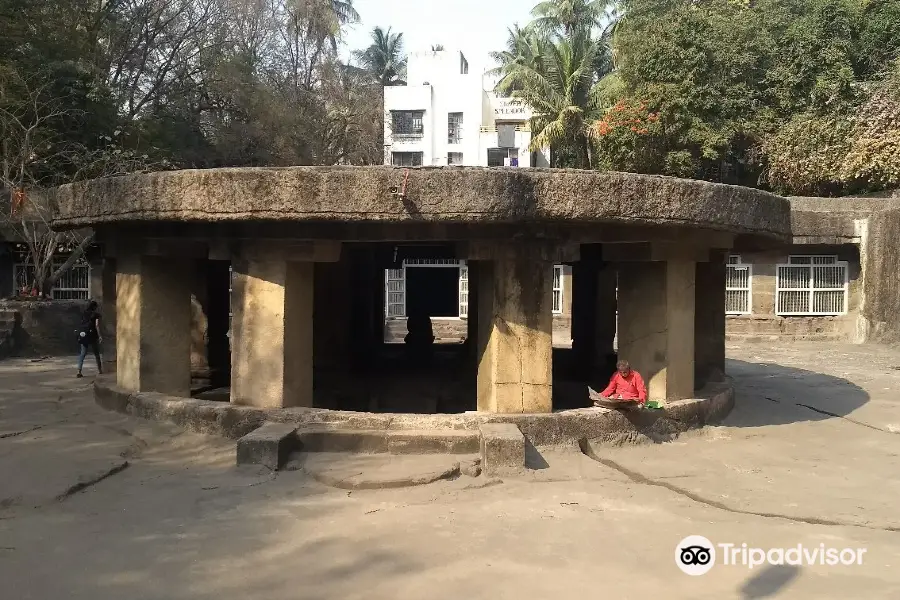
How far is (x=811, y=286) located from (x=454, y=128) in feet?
68.6

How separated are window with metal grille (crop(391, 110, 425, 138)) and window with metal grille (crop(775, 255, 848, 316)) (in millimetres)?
20631

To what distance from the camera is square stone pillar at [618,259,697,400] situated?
6375 millimetres

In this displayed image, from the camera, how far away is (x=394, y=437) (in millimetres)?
5316

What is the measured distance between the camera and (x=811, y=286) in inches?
713

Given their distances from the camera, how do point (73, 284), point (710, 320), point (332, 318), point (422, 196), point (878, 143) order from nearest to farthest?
point (422, 196) < point (710, 320) < point (332, 318) < point (73, 284) < point (878, 143)

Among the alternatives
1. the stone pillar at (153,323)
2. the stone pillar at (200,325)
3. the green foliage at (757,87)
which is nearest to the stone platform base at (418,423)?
the stone pillar at (153,323)

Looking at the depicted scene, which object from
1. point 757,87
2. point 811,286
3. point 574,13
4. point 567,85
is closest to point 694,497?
point 811,286

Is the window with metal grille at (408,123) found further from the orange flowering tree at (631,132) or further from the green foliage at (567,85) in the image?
the orange flowering tree at (631,132)

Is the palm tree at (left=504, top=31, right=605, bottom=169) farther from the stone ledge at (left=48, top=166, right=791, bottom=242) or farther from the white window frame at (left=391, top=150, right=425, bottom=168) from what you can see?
the stone ledge at (left=48, top=166, right=791, bottom=242)

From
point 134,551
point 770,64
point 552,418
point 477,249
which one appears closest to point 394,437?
point 552,418

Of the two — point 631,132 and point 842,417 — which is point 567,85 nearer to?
point 631,132

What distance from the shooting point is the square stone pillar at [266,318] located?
5887 millimetres

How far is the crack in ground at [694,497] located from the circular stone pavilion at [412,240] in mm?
608

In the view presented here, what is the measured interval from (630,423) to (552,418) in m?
0.77
